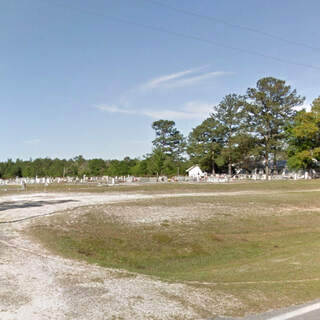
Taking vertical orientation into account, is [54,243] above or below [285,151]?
below

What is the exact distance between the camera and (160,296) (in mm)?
6898

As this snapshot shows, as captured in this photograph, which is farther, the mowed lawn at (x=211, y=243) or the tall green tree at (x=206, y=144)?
the tall green tree at (x=206, y=144)

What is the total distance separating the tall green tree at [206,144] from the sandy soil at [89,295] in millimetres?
70603

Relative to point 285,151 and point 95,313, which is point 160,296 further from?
point 285,151

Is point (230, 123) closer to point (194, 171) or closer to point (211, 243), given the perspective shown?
point (194, 171)

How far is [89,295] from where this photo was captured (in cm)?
682

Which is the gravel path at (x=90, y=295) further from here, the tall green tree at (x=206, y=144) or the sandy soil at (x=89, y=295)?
the tall green tree at (x=206, y=144)

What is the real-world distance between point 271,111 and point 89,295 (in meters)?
68.5

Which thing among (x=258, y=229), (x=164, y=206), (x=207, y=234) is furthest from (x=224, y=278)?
(x=164, y=206)

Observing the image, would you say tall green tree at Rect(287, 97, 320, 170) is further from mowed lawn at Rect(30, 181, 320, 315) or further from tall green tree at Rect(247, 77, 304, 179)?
mowed lawn at Rect(30, 181, 320, 315)

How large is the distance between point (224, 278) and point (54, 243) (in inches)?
270

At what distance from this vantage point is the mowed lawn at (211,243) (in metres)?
8.18

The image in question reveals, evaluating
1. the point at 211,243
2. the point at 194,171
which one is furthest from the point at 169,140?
the point at 211,243

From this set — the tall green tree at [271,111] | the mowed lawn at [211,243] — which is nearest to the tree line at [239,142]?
the tall green tree at [271,111]
